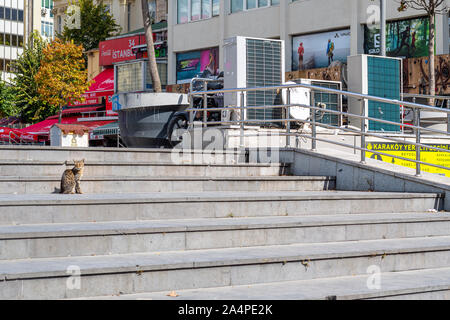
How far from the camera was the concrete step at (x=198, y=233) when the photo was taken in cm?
545

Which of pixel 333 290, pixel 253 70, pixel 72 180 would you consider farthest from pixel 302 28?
pixel 333 290

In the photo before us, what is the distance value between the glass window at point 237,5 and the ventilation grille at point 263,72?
72.2 feet

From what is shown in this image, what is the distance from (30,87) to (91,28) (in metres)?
6.29

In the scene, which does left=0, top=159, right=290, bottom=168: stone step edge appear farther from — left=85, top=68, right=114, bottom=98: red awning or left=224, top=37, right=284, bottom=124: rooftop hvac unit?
left=85, top=68, right=114, bottom=98: red awning

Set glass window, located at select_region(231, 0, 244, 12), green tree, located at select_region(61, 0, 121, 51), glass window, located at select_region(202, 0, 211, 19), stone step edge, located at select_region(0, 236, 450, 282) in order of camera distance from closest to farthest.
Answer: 1. stone step edge, located at select_region(0, 236, 450, 282)
2. glass window, located at select_region(231, 0, 244, 12)
3. glass window, located at select_region(202, 0, 211, 19)
4. green tree, located at select_region(61, 0, 121, 51)

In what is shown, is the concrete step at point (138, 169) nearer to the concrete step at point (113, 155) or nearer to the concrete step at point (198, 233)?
the concrete step at point (113, 155)

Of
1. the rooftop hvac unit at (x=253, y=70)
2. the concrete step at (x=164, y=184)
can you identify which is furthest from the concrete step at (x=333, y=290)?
the rooftop hvac unit at (x=253, y=70)

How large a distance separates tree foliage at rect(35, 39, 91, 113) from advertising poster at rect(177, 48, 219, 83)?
21.3ft

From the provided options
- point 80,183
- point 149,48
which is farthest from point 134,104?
point 80,183

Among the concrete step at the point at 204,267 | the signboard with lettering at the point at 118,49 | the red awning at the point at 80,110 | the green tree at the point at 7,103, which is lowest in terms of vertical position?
the concrete step at the point at 204,267

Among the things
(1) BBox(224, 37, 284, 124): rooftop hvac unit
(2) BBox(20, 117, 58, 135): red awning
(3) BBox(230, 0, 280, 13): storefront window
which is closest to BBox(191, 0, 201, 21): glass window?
(3) BBox(230, 0, 280, 13): storefront window

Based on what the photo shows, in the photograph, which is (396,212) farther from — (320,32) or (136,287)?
(320,32)

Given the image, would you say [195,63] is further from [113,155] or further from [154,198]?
[154,198]

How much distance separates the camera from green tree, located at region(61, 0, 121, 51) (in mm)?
48500
